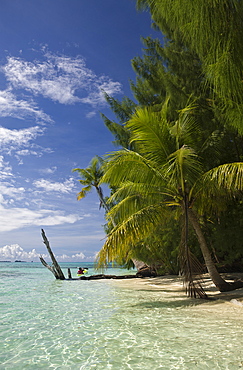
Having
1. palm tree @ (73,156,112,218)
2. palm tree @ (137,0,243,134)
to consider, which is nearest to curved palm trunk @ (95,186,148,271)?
palm tree @ (73,156,112,218)

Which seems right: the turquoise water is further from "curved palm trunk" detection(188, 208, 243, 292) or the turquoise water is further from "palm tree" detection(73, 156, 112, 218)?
"palm tree" detection(73, 156, 112, 218)

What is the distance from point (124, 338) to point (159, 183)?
16.7 ft

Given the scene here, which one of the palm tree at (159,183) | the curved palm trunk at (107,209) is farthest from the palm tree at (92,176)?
the palm tree at (159,183)

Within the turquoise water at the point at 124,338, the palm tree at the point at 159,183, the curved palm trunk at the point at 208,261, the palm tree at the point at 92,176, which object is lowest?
the turquoise water at the point at 124,338

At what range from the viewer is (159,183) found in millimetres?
9320

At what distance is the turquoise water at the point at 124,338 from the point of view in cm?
400

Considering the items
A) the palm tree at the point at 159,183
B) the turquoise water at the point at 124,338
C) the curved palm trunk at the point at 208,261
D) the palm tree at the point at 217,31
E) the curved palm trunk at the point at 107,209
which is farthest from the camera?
the curved palm trunk at the point at 107,209

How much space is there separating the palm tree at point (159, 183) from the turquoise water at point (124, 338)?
5.79 ft

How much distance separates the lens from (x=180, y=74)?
12.6 metres

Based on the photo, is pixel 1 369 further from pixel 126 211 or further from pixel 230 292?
pixel 230 292

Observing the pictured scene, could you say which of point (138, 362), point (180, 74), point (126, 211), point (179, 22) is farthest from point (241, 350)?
point (180, 74)

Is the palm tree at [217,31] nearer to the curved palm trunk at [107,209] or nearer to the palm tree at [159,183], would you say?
the palm tree at [159,183]

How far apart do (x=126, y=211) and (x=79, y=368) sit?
6.53 metres

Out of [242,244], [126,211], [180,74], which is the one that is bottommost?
[242,244]
